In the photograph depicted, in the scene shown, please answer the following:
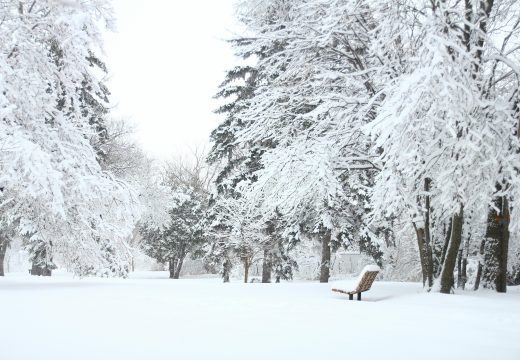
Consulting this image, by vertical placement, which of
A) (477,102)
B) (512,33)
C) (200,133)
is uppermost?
(200,133)

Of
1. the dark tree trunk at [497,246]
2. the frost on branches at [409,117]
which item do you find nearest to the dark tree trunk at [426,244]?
the frost on branches at [409,117]

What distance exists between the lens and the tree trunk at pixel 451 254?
8797 millimetres

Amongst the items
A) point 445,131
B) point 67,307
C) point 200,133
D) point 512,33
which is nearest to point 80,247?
point 67,307

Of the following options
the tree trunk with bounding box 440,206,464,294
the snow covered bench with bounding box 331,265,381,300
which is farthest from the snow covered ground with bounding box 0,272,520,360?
the tree trunk with bounding box 440,206,464,294

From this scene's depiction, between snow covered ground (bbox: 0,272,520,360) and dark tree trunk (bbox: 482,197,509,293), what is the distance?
2.74m

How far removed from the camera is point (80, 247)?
11.6 meters

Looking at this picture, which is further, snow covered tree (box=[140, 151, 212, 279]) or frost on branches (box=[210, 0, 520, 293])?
snow covered tree (box=[140, 151, 212, 279])

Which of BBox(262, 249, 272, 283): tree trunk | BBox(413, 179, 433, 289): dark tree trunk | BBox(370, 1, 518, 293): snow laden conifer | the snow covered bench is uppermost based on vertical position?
BBox(370, 1, 518, 293): snow laden conifer

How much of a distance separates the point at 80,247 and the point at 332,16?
8418mm

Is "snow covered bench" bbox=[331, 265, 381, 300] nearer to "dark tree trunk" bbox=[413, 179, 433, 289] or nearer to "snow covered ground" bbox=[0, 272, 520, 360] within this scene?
"snow covered ground" bbox=[0, 272, 520, 360]

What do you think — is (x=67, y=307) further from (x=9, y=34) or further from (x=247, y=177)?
(x=247, y=177)

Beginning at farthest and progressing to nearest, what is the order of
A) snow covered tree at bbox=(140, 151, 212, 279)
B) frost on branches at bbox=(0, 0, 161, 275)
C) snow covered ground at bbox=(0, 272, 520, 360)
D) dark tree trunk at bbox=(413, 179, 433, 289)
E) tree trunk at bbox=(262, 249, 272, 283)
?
1. snow covered tree at bbox=(140, 151, 212, 279)
2. tree trunk at bbox=(262, 249, 272, 283)
3. frost on branches at bbox=(0, 0, 161, 275)
4. dark tree trunk at bbox=(413, 179, 433, 289)
5. snow covered ground at bbox=(0, 272, 520, 360)

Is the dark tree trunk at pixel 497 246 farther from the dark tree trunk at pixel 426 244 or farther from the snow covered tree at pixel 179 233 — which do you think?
the snow covered tree at pixel 179 233

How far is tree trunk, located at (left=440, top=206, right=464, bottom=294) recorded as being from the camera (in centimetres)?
880
